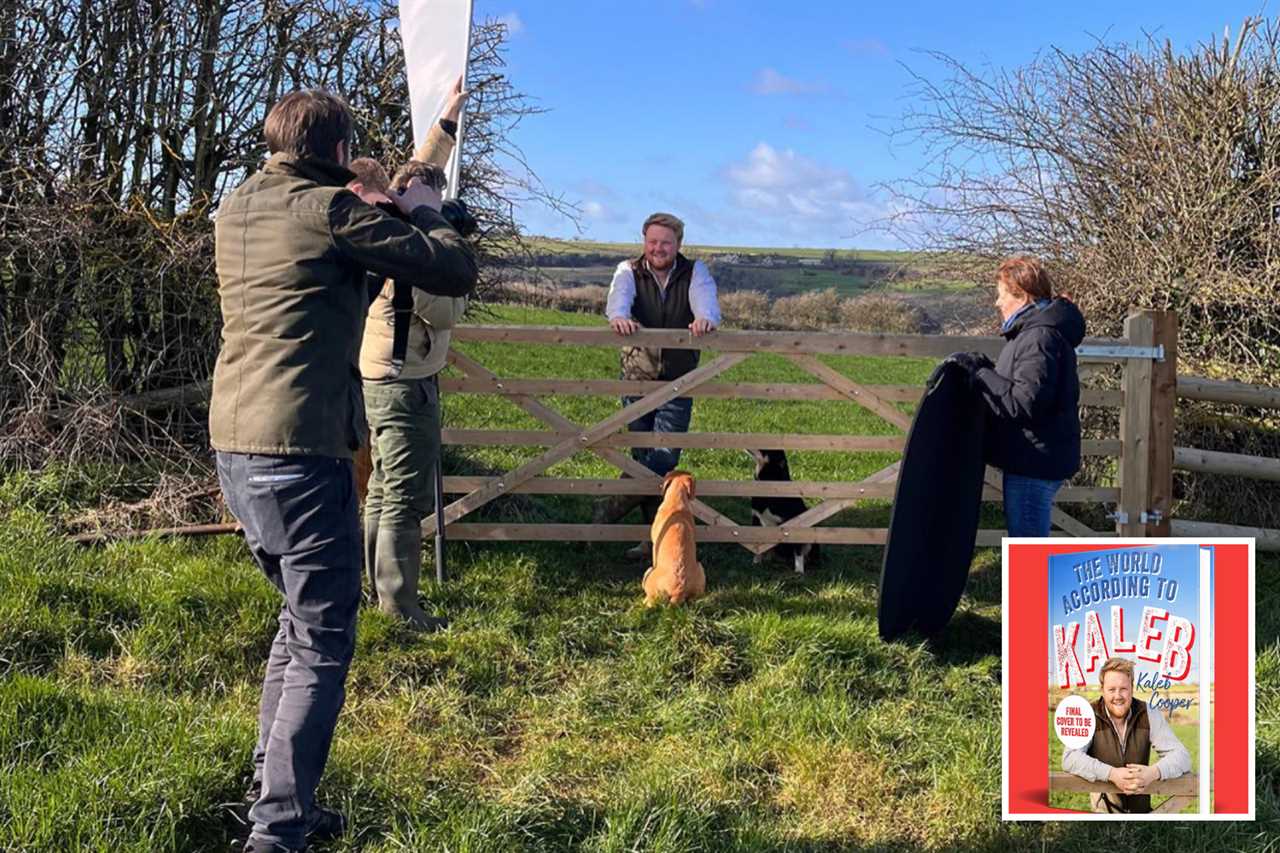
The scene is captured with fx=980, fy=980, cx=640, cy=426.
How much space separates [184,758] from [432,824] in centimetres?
87

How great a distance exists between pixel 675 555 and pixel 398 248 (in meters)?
2.84

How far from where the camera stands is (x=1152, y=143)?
7.30m

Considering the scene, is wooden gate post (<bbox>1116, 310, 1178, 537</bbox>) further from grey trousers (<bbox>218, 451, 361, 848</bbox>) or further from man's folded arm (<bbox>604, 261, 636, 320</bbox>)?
grey trousers (<bbox>218, 451, 361, 848</bbox>)

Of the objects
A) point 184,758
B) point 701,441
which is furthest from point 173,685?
point 701,441

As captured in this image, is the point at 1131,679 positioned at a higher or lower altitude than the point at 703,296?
lower

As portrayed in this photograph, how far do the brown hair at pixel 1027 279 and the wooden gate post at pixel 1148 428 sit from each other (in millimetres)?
1479

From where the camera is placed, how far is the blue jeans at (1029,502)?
191 inches

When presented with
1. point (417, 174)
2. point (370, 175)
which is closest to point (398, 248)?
point (370, 175)

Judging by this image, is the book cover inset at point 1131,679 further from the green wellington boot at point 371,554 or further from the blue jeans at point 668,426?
the blue jeans at point 668,426

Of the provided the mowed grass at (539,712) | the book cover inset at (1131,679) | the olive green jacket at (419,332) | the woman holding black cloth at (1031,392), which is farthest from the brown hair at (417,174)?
the book cover inset at (1131,679)

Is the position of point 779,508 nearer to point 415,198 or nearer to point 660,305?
point 660,305

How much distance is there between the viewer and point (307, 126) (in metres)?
2.89

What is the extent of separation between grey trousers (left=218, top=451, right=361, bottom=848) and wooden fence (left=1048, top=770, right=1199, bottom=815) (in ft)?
7.26

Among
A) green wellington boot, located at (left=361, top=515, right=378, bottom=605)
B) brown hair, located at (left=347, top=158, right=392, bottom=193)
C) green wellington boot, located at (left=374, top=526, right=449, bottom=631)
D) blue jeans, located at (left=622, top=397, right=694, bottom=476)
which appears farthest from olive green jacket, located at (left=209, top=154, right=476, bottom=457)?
blue jeans, located at (left=622, top=397, right=694, bottom=476)
